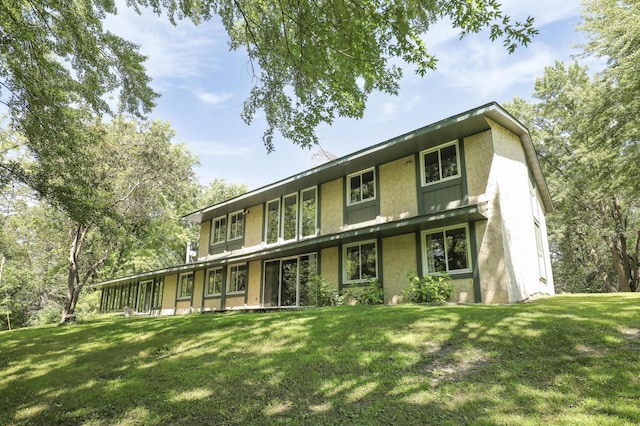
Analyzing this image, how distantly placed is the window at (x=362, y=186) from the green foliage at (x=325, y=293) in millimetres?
3575

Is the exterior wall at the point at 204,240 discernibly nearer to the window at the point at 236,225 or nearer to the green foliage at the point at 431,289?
the window at the point at 236,225

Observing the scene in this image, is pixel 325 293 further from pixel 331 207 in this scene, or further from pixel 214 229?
pixel 214 229

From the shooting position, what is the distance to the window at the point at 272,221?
64.4 ft

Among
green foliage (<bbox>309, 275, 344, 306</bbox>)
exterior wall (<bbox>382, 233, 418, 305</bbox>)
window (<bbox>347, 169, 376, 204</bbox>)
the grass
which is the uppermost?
window (<bbox>347, 169, 376, 204</bbox>)

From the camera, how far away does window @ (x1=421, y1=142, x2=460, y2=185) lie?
42.8 feet

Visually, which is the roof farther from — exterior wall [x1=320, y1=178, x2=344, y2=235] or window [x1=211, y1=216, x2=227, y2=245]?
window [x1=211, y1=216, x2=227, y2=245]

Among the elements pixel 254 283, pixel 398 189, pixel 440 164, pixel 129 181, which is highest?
pixel 129 181

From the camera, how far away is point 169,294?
26.1 m

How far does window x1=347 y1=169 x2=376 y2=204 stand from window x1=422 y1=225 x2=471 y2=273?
322cm

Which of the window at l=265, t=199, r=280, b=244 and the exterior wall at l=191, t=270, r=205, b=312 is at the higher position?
the window at l=265, t=199, r=280, b=244

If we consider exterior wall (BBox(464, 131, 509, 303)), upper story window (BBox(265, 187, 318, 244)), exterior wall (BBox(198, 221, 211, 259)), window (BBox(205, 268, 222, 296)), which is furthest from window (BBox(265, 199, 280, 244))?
exterior wall (BBox(464, 131, 509, 303))

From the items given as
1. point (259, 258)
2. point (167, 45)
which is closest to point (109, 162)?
point (259, 258)

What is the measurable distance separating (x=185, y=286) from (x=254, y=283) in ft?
24.9

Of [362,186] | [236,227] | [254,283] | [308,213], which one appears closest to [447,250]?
[362,186]
